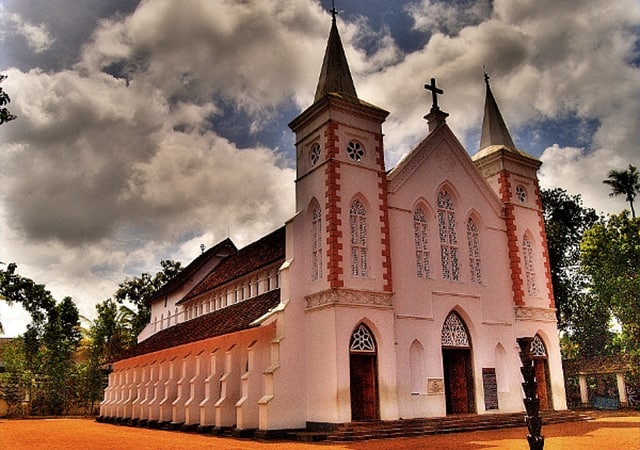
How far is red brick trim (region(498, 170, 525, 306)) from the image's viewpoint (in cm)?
2814

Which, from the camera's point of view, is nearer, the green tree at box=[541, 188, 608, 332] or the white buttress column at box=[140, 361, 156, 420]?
the white buttress column at box=[140, 361, 156, 420]

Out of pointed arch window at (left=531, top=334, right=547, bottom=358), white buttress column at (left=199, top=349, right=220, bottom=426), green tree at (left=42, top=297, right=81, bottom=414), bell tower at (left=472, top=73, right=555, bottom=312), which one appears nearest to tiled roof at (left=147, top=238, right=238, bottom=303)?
green tree at (left=42, top=297, right=81, bottom=414)

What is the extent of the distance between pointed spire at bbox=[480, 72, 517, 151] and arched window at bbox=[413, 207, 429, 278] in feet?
25.1

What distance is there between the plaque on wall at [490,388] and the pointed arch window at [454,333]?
1.48m

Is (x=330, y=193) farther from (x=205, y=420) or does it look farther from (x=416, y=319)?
(x=205, y=420)

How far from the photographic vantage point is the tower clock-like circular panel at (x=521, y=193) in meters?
30.3

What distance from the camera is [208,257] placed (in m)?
44.7

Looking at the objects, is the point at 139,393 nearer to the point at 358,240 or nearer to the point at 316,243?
the point at 316,243

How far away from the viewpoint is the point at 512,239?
28.9 m

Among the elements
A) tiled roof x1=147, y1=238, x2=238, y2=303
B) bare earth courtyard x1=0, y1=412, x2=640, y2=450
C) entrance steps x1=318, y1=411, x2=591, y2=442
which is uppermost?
tiled roof x1=147, y1=238, x2=238, y2=303

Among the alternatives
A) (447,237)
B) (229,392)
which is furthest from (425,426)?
(447,237)

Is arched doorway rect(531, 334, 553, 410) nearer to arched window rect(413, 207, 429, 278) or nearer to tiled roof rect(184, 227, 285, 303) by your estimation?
arched window rect(413, 207, 429, 278)

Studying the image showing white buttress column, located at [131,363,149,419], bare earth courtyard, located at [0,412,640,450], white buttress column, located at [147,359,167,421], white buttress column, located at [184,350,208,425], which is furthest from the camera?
white buttress column, located at [131,363,149,419]

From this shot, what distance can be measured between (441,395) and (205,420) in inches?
397
